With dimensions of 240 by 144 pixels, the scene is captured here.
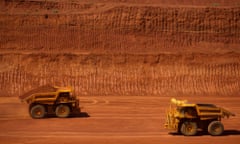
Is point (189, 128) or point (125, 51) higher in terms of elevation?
point (125, 51)

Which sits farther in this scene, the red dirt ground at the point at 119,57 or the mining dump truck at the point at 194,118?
the red dirt ground at the point at 119,57

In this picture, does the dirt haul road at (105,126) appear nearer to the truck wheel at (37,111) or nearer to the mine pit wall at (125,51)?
the truck wheel at (37,111)

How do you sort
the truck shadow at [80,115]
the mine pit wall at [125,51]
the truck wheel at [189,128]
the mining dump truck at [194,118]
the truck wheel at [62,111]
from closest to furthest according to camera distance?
the mining dump truck at [194,118], the truck wheel at [189,128], the truck wheel at [62,111], the truck shadow at [80,115], the mine pit wall at [125,51]

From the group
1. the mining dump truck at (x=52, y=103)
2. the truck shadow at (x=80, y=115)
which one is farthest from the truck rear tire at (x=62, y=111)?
the truck shadow at (x=80, y=115)

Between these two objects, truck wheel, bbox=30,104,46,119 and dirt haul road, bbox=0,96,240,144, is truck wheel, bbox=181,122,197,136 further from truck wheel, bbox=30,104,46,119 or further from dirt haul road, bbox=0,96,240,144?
truck wheel, bbox=30,104,46,119

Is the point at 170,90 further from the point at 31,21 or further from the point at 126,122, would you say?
the point at 31,21

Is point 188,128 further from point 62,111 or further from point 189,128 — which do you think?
point 62,111

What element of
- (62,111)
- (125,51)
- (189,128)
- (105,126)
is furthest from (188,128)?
(125,51)
